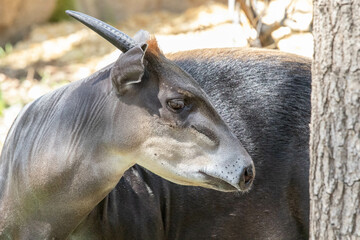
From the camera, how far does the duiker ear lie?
3.20m

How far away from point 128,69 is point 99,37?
21.0ft

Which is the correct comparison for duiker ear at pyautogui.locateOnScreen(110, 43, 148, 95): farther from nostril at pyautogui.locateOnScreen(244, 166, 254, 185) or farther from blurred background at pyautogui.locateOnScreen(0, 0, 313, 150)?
blurred background at pyautogui.locateOnScreen(0, 0, 313, 150)

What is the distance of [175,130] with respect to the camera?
3.27m

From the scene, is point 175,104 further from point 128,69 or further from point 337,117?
point 337,117

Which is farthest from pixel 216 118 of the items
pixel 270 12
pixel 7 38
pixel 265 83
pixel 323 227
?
pixel 7 38

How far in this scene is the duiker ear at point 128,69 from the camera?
10.5ft

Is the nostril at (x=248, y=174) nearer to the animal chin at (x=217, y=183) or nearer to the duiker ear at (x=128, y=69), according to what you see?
the animal chin at (x=217, y=183)

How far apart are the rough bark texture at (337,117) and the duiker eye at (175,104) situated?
649 millimetres

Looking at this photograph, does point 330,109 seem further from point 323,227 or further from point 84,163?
point 84,163

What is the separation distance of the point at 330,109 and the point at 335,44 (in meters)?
Result: 0.26

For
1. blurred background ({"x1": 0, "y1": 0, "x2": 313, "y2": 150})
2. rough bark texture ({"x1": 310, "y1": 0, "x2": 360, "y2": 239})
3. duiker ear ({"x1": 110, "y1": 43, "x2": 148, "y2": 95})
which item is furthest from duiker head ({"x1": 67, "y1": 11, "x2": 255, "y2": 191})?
blurred background ({"x1": 0, "y1": 0, "x2": 313, "y2": 150})

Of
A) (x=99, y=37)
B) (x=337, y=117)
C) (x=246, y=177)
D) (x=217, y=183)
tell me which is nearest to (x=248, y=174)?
(x=246, y=177)

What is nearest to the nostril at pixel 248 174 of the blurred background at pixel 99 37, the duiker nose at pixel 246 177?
Answer: the duiker nose at pixel 246 177

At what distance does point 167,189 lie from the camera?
4.03 metres
